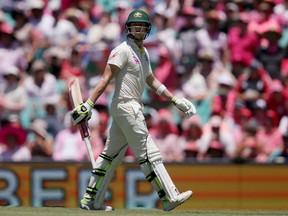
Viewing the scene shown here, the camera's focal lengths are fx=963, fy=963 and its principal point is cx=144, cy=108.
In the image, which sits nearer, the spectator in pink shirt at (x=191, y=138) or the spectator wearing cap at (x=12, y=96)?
the spectator in pink shirt at (x=191, y=138)

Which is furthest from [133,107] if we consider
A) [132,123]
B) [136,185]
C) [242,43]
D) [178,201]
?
[242,43]

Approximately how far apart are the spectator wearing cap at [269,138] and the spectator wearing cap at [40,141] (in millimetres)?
2748

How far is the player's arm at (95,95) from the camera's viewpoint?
28.2ft

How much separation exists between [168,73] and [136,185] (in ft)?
9.80

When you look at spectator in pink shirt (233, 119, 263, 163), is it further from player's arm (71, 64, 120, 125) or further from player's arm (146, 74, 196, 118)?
player's arm (71, 64, 120, 125)

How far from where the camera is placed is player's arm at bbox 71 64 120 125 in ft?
28.2

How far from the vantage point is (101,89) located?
8602 millimetres

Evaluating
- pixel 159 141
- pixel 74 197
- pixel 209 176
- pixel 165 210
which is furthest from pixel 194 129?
pixel 165 210

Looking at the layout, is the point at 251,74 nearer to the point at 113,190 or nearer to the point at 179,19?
the point at 179,19

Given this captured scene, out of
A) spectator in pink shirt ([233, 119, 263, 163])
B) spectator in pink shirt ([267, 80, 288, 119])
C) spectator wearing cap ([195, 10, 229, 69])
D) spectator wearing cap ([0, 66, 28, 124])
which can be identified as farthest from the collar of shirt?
spectator wearing cap ([195, 10, 229, 69])

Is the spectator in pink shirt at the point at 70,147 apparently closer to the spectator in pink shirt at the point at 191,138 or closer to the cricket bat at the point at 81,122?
the spectator in pink shirt at the point at 191,138

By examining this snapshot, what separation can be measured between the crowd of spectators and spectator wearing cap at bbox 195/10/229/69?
0.01 m

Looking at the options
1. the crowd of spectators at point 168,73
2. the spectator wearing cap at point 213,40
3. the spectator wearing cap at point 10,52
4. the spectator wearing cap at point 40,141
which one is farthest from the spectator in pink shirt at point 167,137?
the spectator wearing cap at point 10,52

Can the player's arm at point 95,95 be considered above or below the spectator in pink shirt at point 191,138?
above
